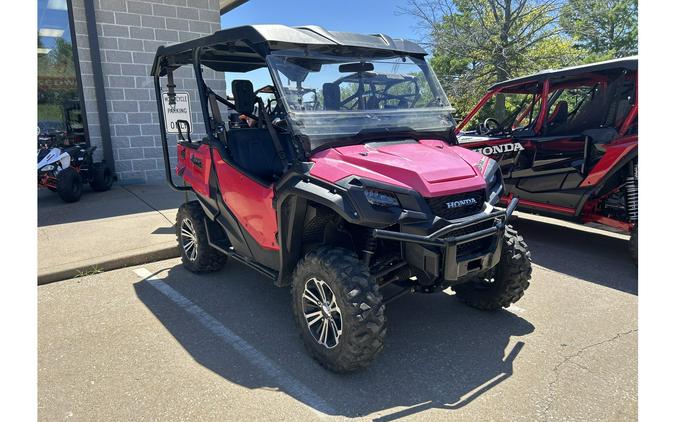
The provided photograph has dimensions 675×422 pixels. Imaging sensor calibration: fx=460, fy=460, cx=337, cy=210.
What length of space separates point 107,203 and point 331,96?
606 centimetres

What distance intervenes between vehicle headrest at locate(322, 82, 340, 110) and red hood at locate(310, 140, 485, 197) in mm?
413

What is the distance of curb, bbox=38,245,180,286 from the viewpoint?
4762 mm

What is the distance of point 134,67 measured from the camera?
9461 mm

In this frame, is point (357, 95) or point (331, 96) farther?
point (357, 95)

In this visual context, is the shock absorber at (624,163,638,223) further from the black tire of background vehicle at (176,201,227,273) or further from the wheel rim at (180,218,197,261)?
the wheel rim at (180,218,197,261)

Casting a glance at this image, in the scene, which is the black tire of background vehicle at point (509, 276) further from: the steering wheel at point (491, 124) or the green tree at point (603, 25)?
the green tree at point (603, 25)

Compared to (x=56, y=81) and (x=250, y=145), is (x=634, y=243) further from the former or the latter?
(x=56, y=81)

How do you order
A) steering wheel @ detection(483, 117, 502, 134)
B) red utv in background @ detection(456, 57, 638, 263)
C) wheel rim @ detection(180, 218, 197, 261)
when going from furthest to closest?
1. steering wheel @ detection(483, 117, 502, 134)
2. red utv in background @ detection(456, 57, 638, 263)
3. wheel rim @ detection(180, 218, 197, 261)

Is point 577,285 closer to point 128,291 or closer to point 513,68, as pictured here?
A: point 128,291

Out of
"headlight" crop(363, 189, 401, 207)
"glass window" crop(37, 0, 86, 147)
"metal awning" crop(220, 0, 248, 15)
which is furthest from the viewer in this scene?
"metal awning" crop(220, 0, 248, 15)

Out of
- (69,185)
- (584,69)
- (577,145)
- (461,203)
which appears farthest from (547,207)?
A: (69,185)

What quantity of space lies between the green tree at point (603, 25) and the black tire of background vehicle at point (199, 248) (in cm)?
1362

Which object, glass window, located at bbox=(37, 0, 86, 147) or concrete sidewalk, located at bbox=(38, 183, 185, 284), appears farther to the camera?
glass window, located at bbox=(37, 0, 86, 147)

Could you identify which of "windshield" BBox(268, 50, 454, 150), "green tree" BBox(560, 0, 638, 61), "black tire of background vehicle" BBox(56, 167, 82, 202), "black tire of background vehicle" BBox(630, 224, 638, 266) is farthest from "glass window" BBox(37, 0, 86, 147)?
"green tree" BBox(560, 0, 638, 61)
